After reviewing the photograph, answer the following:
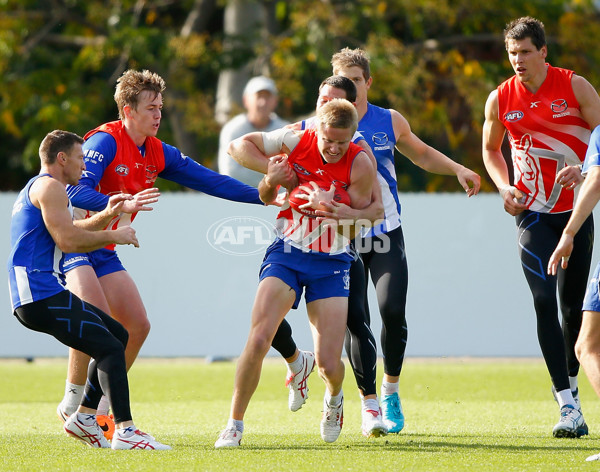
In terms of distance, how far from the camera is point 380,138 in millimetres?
6383

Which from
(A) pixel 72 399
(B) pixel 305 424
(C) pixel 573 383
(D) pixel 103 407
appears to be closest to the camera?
(A) pixel 72 399

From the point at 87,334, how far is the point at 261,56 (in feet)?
40.0

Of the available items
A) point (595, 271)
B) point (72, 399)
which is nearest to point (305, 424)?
point (72, 399)

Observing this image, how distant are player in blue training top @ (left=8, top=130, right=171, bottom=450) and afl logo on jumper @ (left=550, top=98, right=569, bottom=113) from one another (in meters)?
2.67

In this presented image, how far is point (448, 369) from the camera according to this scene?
34.9ft

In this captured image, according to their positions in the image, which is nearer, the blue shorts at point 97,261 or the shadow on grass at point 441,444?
the shadow on grass at point 441,444

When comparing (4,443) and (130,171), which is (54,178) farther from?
(4,443)

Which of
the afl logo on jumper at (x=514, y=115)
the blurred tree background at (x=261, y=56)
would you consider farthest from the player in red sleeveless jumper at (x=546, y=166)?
the blurred tree background at (x=261, y=56)

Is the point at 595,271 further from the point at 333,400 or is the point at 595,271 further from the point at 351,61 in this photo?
the point at 351,61

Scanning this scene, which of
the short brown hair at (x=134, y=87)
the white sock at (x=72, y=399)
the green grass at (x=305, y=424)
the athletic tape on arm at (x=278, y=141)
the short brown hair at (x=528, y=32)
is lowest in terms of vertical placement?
the green grass at (x=305, y=424)

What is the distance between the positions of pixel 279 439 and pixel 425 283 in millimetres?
4871

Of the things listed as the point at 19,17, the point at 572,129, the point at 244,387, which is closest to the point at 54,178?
the point at 244,387

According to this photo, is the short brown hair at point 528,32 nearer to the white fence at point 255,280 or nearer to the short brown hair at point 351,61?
the short brown hair at point 351,61

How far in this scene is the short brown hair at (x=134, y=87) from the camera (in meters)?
6.04
